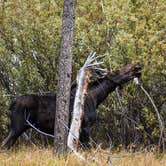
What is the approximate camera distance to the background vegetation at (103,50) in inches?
457

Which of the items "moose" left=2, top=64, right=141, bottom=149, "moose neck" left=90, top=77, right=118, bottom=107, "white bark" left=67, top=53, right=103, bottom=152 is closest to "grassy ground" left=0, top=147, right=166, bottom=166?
"white bark" left=67, top=53, right=103, bottom=152

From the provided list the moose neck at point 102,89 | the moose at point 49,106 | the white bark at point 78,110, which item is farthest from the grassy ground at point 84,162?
the moose neck at point 102,89

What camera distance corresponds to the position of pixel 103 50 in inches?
488

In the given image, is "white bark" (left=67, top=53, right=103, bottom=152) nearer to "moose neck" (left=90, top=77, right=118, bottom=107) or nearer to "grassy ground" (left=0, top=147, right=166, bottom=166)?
"grassy ground" (left=0, top=147, right=166, bottom=166)

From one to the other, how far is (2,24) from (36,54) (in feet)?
3.73

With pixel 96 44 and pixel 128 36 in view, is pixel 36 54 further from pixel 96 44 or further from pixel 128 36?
pixel 128 36

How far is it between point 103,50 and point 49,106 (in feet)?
6.92

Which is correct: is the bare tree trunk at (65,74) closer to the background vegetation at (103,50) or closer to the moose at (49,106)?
the moose at (49,106)

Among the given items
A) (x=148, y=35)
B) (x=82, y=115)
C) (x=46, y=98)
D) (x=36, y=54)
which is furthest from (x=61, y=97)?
(x=36, y=54)

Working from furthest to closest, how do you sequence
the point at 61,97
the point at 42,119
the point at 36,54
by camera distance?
the point at 36,54 < the point at 42,119 < the point at 61,97

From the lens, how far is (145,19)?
11.8m

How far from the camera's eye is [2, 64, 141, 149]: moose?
35.9 feet

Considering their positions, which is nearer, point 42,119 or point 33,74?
point 42,119

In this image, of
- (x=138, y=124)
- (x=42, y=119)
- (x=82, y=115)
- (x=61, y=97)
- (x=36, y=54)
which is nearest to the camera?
(x=61, y=97)
